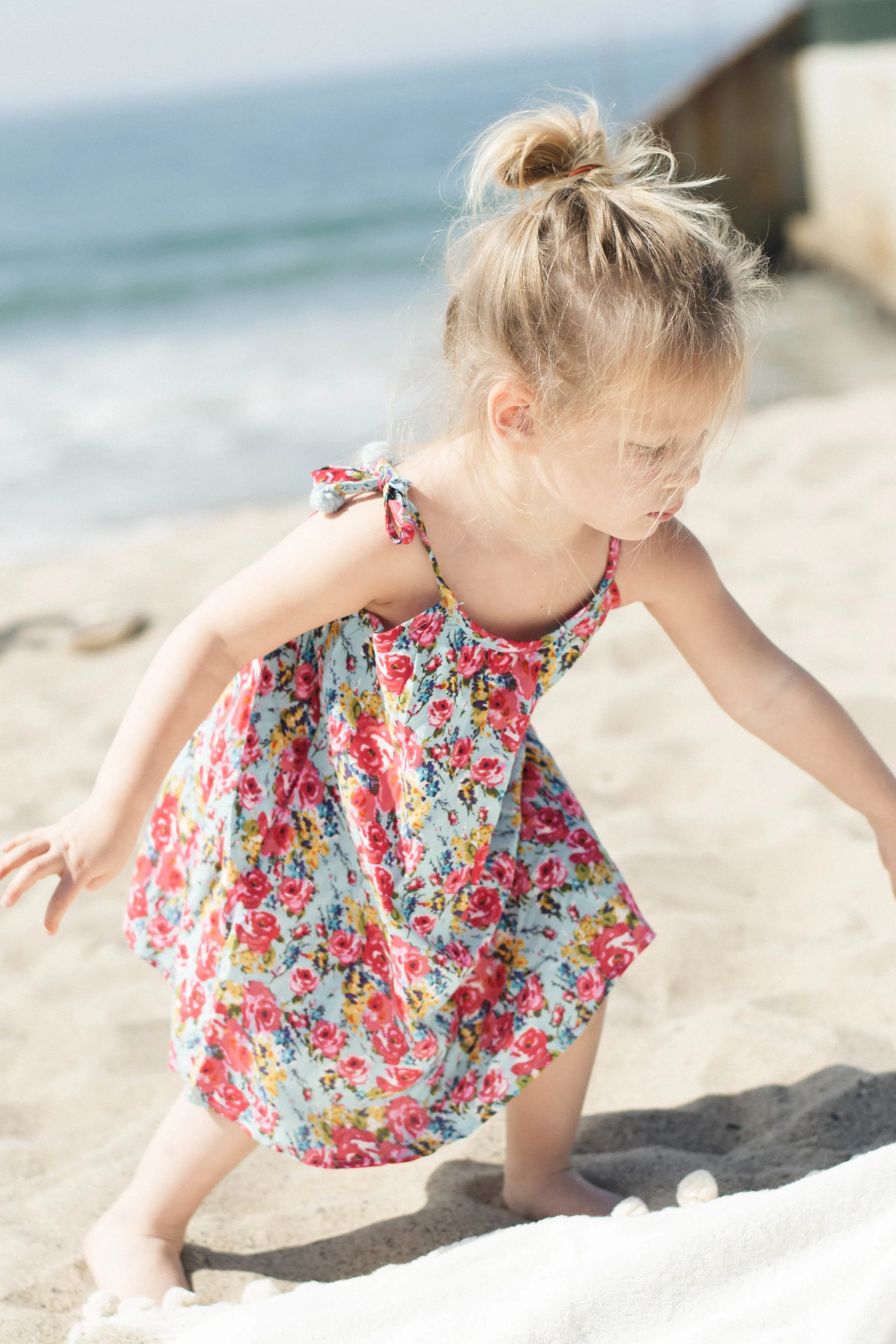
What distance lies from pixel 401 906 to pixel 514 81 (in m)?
72.9

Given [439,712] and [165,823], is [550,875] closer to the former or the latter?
[439,712]

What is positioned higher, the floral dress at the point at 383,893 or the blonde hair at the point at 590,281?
the blonde hair at the point at 590,281

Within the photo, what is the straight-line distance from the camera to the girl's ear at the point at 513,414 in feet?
4.60

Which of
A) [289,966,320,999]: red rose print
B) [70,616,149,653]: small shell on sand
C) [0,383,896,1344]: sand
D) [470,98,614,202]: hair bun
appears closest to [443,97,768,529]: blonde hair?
[470,98,614,202]: hair bun

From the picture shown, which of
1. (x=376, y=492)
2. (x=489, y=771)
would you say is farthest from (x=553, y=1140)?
(x=376, y=492)

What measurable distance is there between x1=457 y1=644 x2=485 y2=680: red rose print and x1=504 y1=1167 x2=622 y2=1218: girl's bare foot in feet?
2.22

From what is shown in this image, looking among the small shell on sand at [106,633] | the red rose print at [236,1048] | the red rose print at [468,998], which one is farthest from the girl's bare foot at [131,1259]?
the small shell on sand at [106,633]

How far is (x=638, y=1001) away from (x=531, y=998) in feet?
1.75

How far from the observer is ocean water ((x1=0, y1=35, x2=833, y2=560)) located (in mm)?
6039

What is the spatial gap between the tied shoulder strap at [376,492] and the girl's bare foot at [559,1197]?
85 centimetres

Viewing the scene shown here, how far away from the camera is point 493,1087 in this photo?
63.8 inches

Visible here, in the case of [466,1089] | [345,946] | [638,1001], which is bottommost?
[638,1001]

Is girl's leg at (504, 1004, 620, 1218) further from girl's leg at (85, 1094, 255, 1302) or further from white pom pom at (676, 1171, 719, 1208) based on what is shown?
girl's leg at (85, 1094, 255, 1302)

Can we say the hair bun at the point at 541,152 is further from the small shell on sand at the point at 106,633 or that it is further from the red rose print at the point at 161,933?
the small shell on sand at the point at 106,633
